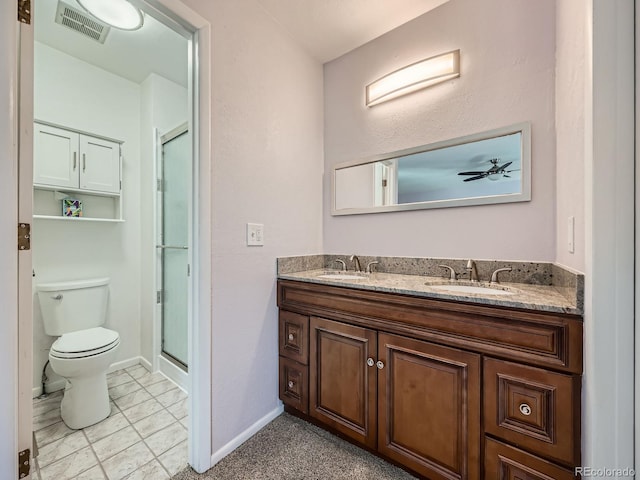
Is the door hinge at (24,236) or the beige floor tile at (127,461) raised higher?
the door hinge at (24,236)

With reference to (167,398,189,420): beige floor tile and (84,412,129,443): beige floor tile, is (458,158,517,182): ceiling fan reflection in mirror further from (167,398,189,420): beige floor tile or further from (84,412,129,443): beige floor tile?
(84,412,129,443): beige floor tile

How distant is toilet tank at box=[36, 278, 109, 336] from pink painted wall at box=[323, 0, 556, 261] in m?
1.78

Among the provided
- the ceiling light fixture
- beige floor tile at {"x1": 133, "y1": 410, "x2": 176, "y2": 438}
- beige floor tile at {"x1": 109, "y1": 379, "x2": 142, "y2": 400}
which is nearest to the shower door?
beige floor tile at {"x1": 109, "y1": 379, "x2": 142, "y2": 400}

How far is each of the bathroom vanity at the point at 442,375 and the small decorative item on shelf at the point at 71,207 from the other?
1708 mm

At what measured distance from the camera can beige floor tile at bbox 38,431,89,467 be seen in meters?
1.34

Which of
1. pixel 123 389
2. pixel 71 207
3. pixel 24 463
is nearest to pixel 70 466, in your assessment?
pixel 24 463

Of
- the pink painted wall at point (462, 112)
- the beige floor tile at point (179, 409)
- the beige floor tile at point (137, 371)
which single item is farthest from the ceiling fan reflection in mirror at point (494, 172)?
the beige floor tile at point (137, 371)

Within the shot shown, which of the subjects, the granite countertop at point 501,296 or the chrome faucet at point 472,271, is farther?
the chrome faucet at point 472,271

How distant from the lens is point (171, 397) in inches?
75.5

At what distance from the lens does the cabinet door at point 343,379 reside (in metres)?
1.32

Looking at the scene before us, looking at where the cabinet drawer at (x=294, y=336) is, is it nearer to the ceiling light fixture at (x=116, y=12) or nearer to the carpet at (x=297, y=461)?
the carpet at (x=297, y=461)

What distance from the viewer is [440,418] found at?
1.12 m

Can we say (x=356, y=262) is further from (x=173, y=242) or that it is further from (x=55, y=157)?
(x=55, y=157)

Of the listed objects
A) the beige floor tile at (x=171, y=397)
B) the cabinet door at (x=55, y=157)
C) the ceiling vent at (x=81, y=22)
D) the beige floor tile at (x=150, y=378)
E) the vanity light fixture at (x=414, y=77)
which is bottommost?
the beige floor tile at (x=171, y=397)
